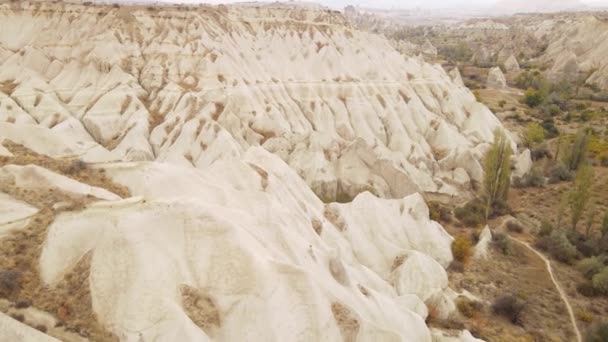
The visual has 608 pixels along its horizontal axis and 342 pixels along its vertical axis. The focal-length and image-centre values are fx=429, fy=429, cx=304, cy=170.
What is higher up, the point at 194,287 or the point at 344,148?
the point at 194,287

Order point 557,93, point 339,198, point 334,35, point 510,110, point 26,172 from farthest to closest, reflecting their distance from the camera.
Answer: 1. point 557,93
2. point 510,110
3. point 334,35
4. point 339,198
5. point 26,172

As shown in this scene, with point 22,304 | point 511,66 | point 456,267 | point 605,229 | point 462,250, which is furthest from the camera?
point 511,66

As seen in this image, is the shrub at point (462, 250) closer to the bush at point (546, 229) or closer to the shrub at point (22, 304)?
the bush at point (546, 229)

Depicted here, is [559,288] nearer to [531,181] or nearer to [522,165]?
[531,181]

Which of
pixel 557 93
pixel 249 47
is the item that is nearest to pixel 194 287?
pixel 249 47

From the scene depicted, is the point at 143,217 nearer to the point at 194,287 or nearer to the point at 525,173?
the point at 194,287

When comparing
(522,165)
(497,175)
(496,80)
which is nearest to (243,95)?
(497,175)
